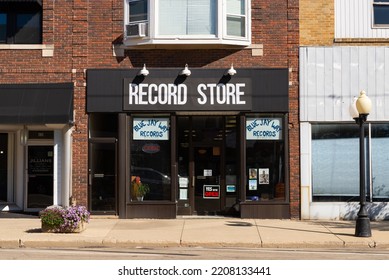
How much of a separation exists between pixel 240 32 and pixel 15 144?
7597 mm

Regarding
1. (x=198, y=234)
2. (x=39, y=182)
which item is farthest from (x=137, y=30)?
(x=198, y=234)

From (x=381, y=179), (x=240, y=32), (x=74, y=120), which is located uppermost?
(x=240, y=32)

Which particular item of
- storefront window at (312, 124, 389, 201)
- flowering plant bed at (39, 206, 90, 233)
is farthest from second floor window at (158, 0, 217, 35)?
flowering plant bed at (39, 206, 90, 233)

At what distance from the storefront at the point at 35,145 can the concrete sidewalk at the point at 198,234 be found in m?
1.00

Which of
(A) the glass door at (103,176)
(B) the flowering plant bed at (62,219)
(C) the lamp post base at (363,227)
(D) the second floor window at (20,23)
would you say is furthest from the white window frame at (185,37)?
(C) the lamp post base at (363,227)

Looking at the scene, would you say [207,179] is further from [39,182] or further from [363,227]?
[363,227]

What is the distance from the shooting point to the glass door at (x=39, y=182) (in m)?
17.3

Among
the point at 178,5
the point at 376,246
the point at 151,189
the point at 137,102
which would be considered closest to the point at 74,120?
the point at 137,102

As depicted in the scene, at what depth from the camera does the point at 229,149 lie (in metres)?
17.1

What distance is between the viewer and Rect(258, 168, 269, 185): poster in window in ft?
54.6

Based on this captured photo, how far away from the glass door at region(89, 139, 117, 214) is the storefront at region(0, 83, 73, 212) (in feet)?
2.28

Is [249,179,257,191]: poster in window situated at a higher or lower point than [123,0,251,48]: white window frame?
lower

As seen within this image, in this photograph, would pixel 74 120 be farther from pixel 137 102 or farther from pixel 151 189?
pixel 151 189

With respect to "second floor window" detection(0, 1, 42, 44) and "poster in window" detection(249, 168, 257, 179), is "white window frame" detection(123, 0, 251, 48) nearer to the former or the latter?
"second floor window" detection(0, 1, 42, 44)
